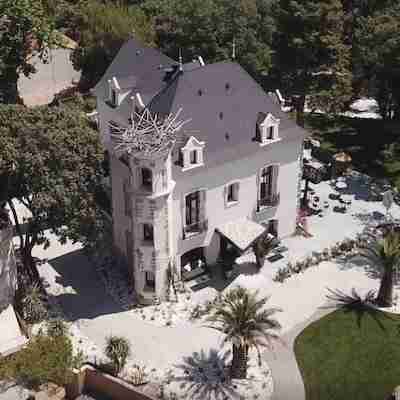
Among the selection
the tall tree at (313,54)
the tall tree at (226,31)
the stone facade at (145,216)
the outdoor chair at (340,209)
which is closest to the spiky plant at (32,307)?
the stone facade at (145,216)

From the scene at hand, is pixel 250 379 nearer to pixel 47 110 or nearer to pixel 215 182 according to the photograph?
pixel 215 182

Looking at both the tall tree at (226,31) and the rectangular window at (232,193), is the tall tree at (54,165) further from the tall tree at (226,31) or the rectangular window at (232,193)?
the tall tree at (226,31)

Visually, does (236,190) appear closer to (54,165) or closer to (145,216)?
(145,216)

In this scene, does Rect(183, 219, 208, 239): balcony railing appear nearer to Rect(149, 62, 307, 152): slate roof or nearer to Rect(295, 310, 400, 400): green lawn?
Rect(149, 62, 307, 152): slate roof

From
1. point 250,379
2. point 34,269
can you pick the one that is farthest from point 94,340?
point 250,379

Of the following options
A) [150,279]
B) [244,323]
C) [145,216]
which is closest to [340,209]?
[150,279]
